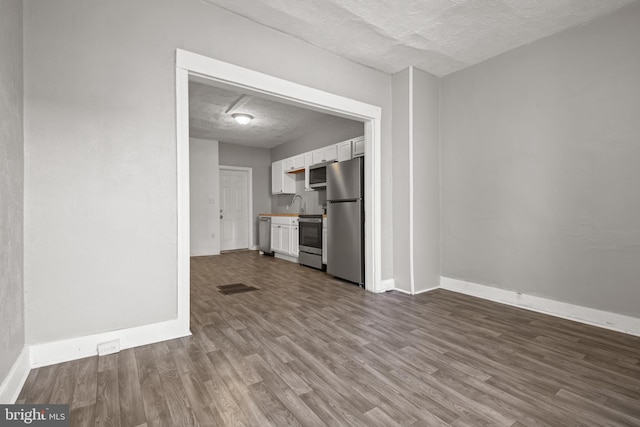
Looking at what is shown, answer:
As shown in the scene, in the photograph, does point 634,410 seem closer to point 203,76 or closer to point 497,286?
point 497,286

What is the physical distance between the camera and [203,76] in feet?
7.86

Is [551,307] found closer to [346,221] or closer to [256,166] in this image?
[346,221]

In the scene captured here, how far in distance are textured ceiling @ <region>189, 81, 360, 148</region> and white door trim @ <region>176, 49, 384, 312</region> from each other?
1.63 m

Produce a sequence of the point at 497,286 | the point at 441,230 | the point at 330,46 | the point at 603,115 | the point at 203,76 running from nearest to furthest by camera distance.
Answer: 1. the point at 203,76
2. the point at 603,115
3. the point at 330,46
4. the point at 497,286
5. the point at 441,230

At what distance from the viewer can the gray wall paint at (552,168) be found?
2.47 m

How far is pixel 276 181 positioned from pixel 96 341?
5.41 m

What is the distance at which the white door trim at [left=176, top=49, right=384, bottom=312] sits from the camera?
7.54ft

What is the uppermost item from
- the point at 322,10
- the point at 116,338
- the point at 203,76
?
the point at 322,10

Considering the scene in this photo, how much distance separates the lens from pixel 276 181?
7.14 metres

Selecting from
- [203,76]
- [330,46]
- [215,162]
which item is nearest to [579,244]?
[330,46]

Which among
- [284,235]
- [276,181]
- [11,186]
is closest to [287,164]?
[276,181]

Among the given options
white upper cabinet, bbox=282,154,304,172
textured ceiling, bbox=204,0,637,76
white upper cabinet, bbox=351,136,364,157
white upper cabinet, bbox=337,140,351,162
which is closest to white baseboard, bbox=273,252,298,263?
white upper cabinet, bbox=282,154,304,172

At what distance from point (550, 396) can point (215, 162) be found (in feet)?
22.4

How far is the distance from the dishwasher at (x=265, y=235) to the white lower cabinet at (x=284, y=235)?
7.3 inches
